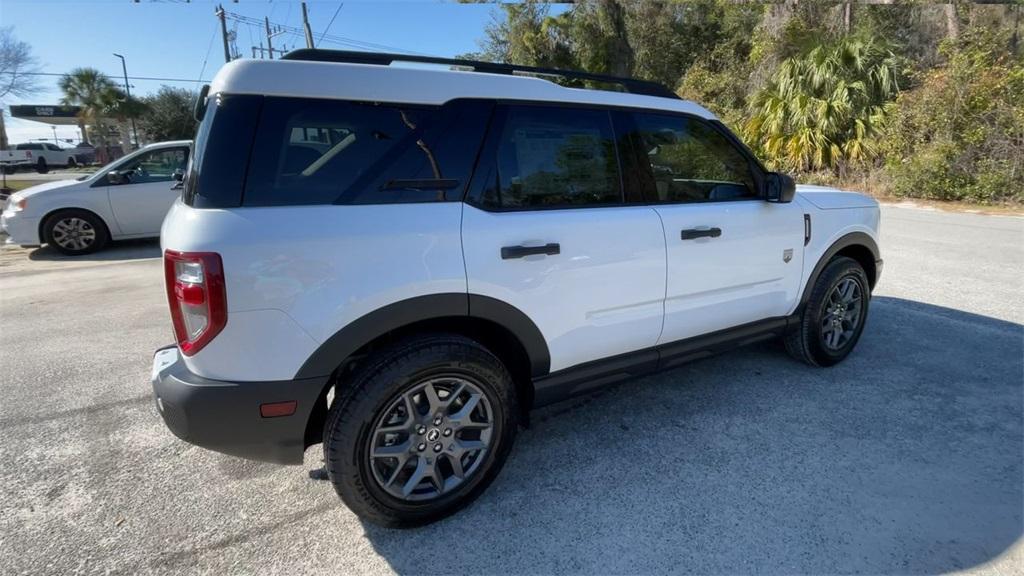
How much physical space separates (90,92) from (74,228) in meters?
37.8

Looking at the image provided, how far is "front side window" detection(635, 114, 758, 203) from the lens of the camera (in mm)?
2996

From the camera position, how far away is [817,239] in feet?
11.8

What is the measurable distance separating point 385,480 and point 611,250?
1.46 meters

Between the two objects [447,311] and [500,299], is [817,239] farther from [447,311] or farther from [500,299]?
[447,311]

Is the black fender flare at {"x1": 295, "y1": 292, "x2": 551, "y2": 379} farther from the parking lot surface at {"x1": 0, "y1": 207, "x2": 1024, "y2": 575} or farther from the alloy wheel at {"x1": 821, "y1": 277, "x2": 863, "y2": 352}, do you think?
the alloy wheel at {"x1": 821, "y1": 277, "x2": 863, "y2": 352}

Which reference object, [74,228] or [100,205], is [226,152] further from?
[74,228]

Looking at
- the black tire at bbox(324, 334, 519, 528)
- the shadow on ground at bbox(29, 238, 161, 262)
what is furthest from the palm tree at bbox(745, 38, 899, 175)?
the shadow on ground at bbox(29, 238, 161, 262)

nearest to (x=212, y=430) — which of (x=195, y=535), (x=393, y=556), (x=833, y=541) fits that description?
(x=195, y=535)

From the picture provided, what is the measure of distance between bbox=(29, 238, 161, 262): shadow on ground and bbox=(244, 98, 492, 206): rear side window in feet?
25.8

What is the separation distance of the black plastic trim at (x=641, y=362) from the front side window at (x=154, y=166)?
8107 mm

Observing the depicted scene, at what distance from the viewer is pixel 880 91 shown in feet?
45.3

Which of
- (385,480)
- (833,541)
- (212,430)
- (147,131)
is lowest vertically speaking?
(833,541)

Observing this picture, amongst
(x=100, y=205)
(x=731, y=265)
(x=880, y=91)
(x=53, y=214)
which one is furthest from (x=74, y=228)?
(x=880, y=91)

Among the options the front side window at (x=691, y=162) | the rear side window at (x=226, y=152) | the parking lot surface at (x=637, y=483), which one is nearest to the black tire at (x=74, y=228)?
the parking lot surface at (x=637, y=483)
